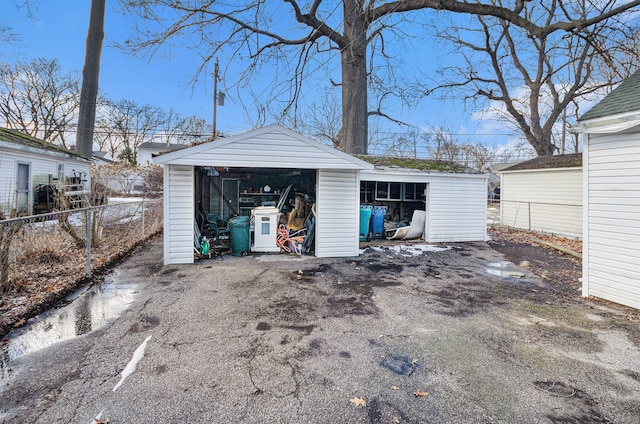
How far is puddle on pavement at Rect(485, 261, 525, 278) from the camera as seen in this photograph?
6.49 metres

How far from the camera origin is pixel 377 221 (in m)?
10.5

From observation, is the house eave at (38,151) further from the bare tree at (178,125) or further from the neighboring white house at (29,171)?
the bare tree at (178,125)

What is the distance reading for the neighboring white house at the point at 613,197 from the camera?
4598 mm

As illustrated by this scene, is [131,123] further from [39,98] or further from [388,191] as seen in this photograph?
[388,191]

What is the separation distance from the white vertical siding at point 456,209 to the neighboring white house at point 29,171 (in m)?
11.0

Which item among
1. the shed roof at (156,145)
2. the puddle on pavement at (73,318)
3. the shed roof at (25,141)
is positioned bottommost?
the puddle on pavement at (73,318)

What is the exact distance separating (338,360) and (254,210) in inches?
221

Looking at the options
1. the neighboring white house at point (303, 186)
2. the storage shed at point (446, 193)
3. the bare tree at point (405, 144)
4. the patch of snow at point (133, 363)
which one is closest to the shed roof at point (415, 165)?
the storage shed at point (446, 193)

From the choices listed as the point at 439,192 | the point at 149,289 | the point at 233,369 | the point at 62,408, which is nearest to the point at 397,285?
the point at 233,369

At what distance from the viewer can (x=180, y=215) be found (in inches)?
271

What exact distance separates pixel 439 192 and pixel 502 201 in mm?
6535

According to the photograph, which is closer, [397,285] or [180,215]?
[397,285]

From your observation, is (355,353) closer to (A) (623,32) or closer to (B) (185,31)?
(B) (185,31)

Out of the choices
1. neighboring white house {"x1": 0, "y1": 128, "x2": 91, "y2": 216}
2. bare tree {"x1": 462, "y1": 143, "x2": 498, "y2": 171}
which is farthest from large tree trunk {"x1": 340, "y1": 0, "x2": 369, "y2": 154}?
bare tree {"x1": 462, "y1": 143, "x2": 498, "y2": 171}
